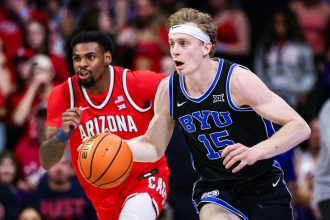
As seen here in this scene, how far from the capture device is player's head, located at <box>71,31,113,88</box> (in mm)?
7312

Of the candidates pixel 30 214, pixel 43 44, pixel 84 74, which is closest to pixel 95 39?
pixel 84 74

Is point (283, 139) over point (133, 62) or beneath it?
over

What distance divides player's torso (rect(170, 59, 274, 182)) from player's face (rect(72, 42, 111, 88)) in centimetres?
86

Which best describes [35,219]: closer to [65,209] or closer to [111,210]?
[65,209]

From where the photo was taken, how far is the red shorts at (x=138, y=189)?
7.41m

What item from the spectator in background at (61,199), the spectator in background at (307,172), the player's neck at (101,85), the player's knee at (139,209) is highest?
the player's neck at (101,85)

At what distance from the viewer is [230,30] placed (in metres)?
12.1

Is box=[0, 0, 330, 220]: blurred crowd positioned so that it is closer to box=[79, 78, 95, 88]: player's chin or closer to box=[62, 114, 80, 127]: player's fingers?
box=[79, 78, 95, 88]: player's chin

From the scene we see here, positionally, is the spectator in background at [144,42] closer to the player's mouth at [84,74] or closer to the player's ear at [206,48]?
the player's mouth at [84,74]

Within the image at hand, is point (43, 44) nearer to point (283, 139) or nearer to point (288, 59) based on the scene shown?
point (288, 59)

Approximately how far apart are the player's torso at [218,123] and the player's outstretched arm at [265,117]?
0.09 metres

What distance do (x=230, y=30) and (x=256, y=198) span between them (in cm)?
571

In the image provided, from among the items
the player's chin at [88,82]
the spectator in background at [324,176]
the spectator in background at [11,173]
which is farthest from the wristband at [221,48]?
the player's chin at [88,82]

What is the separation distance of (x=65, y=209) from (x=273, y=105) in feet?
14.0
